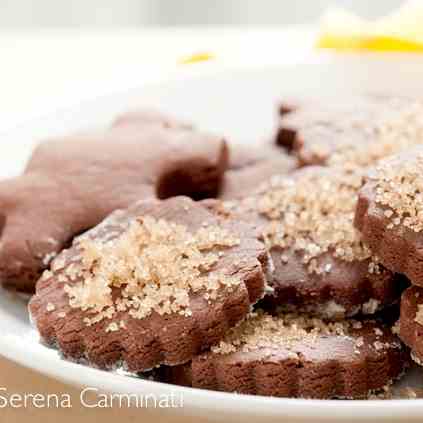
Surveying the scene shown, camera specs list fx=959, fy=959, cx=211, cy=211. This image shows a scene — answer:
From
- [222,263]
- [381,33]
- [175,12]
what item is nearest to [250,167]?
[222,263]

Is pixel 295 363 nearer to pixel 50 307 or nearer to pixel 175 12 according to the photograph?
pixel 50 307

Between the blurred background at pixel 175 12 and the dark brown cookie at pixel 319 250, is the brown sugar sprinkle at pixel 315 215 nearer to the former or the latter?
the dark brown cookie at pixel 319 250

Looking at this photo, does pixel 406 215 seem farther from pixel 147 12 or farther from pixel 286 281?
pixel 147 12

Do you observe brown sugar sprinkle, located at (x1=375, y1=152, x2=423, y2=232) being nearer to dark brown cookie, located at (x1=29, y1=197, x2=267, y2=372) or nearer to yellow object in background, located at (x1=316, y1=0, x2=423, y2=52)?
dark brown cookie, located at (x1=29, y1=197, x2=267, y2=372)

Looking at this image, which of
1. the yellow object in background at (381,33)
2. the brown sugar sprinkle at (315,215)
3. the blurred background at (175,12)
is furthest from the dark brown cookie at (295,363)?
the blurred background at (175,12)

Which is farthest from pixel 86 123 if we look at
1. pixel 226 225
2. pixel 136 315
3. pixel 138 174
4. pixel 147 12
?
pixel 147 12
